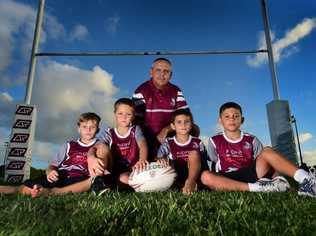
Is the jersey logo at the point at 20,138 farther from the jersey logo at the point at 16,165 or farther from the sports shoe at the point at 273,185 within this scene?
the sports shoe at the point at 273,185

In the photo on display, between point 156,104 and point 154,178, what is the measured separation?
1337 mm

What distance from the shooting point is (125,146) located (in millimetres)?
4441

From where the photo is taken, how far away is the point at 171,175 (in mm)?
3904

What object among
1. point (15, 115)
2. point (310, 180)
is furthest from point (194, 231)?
point (15, 115)

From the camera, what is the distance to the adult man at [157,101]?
491 centimetres

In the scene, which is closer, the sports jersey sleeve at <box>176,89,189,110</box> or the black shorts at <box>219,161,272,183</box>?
the black shorts at <box>219,161,272,183</box>

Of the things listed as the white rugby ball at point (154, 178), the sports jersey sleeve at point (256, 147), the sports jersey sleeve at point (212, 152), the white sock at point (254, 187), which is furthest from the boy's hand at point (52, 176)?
the sports jersey sleeve at point (256, 147)

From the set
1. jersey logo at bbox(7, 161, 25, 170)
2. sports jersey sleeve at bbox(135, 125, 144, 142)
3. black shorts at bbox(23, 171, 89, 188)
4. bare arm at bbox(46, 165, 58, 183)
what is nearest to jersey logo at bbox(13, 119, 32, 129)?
jersey logo at bbox(7, 161, 25, 170)

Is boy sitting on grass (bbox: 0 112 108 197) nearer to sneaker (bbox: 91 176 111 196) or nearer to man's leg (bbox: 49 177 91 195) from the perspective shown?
man's leg (bbox: 49 177 91 195)

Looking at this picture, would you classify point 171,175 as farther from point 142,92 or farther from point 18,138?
point 18,138

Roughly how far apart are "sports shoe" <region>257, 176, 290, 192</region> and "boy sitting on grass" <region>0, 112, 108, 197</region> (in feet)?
5.55

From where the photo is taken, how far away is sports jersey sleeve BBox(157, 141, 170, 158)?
446cm

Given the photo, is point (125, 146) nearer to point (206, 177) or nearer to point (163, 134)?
point (163, 134)

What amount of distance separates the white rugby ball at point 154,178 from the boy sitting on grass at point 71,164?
0.64m
